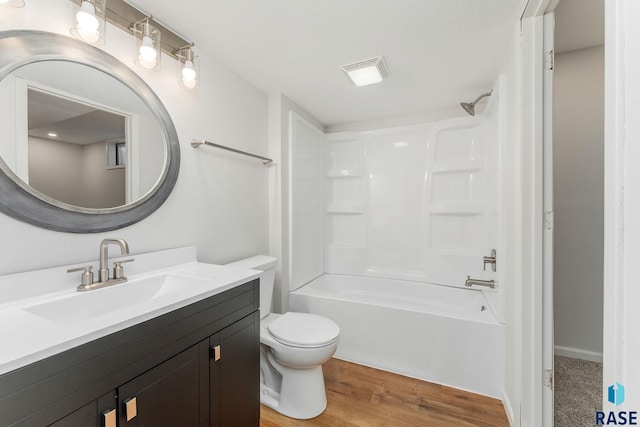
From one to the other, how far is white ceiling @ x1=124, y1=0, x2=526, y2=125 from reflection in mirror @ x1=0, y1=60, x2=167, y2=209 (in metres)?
0.50

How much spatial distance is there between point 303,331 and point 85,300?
1.09 meters

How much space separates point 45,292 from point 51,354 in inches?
19.6

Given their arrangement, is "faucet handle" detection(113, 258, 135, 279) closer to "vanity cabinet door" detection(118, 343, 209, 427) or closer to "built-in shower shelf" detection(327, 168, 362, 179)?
"vanity cabinet door" detection(118, 343, 209, 427)

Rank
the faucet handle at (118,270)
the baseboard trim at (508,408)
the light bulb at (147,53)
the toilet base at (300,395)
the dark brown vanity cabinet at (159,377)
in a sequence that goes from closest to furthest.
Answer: the dark brown vanity cabinet at (159,377) < the faucet handle at (118,270) < the light bulb at (147,53) < the baseboard trim at (508,408) < the toilet base at (300,395)

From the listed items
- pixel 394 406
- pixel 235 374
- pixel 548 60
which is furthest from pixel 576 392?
pixel 235 374

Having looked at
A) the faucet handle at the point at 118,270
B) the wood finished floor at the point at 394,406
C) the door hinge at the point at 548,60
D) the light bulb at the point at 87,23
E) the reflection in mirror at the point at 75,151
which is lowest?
the wood finished floor at the point at 394,406

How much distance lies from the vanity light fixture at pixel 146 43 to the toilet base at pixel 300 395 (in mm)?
1857

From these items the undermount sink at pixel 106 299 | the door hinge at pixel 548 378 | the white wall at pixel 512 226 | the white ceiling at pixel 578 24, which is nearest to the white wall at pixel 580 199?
the white ceiling at pixel 578 24

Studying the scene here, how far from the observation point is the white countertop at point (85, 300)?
0.67 metres

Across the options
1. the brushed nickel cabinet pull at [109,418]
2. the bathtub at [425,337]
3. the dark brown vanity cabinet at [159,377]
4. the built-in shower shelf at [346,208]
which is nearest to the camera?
the dark brown vanity cabinet at [159,377]

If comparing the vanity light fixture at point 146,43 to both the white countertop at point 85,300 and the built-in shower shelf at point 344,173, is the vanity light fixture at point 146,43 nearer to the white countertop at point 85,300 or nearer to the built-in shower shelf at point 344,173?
the white countertop at point 85,300

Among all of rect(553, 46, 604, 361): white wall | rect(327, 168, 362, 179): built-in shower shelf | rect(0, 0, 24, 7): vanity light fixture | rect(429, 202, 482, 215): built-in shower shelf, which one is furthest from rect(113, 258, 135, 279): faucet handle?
rect(553, 46, 604, 361): white wall

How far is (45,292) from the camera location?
0.99m
